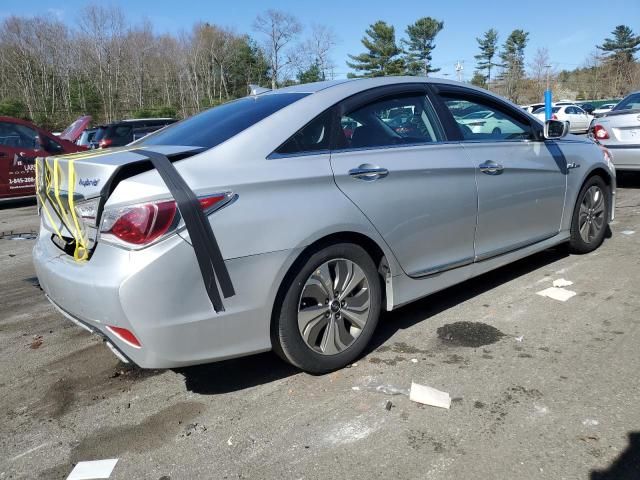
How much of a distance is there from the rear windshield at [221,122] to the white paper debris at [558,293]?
2440 mm

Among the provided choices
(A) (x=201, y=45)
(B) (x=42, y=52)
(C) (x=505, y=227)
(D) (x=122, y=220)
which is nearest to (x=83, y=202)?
(D) (x=122, y=220)

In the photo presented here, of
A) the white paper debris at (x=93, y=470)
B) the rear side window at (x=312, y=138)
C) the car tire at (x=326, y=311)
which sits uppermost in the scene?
the rear side window at (x=312, y=138)

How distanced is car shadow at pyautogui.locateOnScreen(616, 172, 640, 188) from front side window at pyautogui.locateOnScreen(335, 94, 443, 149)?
7.05 metres

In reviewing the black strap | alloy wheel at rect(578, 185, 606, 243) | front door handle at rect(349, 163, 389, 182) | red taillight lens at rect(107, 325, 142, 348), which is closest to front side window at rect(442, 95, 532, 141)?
front door handle at rect(349, 163, 389, 182)

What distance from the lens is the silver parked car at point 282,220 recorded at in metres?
2.47

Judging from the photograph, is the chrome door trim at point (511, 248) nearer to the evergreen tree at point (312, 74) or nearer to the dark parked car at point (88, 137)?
the dark parked car at point (88, 137)

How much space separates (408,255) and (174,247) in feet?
4.94

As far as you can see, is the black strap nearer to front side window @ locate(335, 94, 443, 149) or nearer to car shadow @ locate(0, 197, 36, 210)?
front side window @ locate(335, 94, 443, 149)

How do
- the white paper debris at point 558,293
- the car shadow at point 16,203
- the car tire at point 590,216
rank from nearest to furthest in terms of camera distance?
the white paper debris at point 558,293
the car tire at point 590,216
the car shadow at point 16,203

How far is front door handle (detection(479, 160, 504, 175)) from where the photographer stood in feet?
12.4

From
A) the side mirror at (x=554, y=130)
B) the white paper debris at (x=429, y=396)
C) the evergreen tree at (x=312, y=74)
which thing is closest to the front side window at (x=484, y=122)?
the side mirror at (x=554, y=130)

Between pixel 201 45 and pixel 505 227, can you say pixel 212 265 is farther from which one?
pixel 201 45

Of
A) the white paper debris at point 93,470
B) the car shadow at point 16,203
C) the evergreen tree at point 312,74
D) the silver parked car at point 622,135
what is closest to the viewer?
the white paper debris at point 93,470

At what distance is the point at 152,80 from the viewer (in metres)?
50.2
